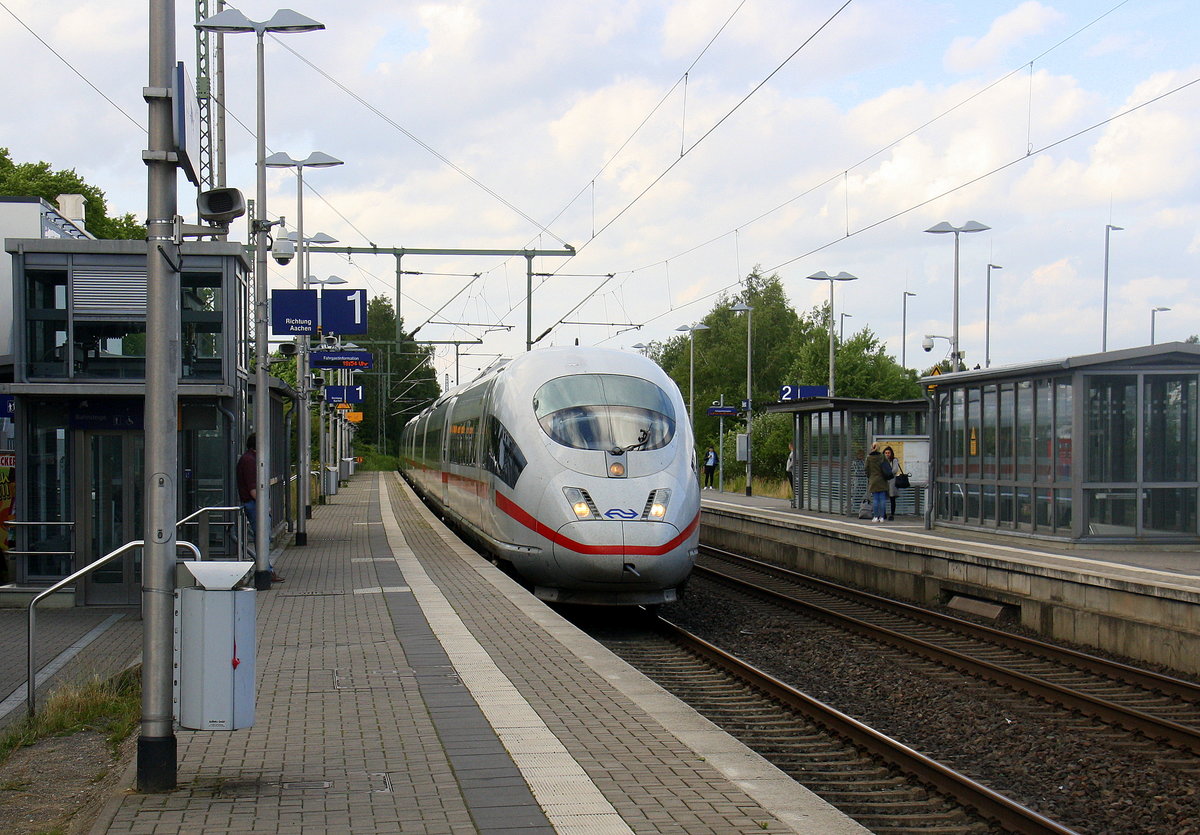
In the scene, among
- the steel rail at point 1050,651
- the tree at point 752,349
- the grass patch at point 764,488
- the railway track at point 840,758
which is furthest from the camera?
the tree at point 752,349

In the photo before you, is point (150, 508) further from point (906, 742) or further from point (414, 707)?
point (906, 742)

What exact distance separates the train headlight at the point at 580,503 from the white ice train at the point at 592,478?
0.03 ft

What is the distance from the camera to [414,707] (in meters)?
8.00

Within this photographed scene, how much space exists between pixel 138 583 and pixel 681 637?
22.1 ft

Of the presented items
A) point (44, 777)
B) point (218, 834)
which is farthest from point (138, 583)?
point (218, 834)

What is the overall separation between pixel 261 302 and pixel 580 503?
17.3 ft

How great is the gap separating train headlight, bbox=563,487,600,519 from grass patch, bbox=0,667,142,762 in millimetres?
4881

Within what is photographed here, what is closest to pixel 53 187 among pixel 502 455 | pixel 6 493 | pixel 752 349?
pixel 6 493

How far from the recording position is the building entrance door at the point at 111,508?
15477 millimetres

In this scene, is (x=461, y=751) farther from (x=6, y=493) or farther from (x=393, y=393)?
(x=393, y=393)

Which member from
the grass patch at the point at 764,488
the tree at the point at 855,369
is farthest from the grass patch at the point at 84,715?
the tree at the point at 855,369

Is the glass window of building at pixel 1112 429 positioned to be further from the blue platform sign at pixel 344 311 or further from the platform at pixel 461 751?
the blue platform sign at pixel 344 311

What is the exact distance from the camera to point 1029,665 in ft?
41.4

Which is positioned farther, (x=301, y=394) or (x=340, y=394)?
(x=340, y=394)
